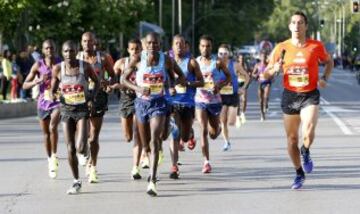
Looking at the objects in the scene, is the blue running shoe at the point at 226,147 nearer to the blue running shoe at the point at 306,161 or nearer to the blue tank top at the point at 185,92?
the blue tank top at the point at 185,92

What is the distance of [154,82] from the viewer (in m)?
11.1

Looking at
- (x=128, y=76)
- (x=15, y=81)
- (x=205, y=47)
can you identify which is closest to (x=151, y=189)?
(x=128, y=76)

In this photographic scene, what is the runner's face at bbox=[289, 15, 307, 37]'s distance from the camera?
1103 cm

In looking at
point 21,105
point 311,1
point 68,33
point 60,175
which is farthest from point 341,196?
point 311,1

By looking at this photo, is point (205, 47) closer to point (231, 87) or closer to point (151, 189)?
point (151, 189)

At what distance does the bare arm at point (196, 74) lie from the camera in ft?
39.8

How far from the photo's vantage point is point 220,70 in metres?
13.8

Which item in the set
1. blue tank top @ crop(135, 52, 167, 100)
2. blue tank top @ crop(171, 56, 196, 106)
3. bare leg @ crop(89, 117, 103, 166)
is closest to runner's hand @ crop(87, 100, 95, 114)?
bare leg @ crop(89, 117, 103, 166)

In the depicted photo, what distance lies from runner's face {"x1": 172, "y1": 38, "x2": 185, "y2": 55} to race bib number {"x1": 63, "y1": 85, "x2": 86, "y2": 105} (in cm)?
169

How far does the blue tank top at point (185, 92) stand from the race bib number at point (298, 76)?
1792mm

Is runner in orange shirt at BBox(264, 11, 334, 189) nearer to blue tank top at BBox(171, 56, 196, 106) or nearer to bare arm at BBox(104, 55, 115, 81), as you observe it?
blue tank top at BBox(171, 56, 196, 106)

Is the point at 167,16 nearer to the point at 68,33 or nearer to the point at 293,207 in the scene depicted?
the point at 68,33

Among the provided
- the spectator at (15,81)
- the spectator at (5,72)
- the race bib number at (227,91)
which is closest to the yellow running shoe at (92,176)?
the race bib number at (227,91)

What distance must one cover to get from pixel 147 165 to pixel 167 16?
63.6 m
